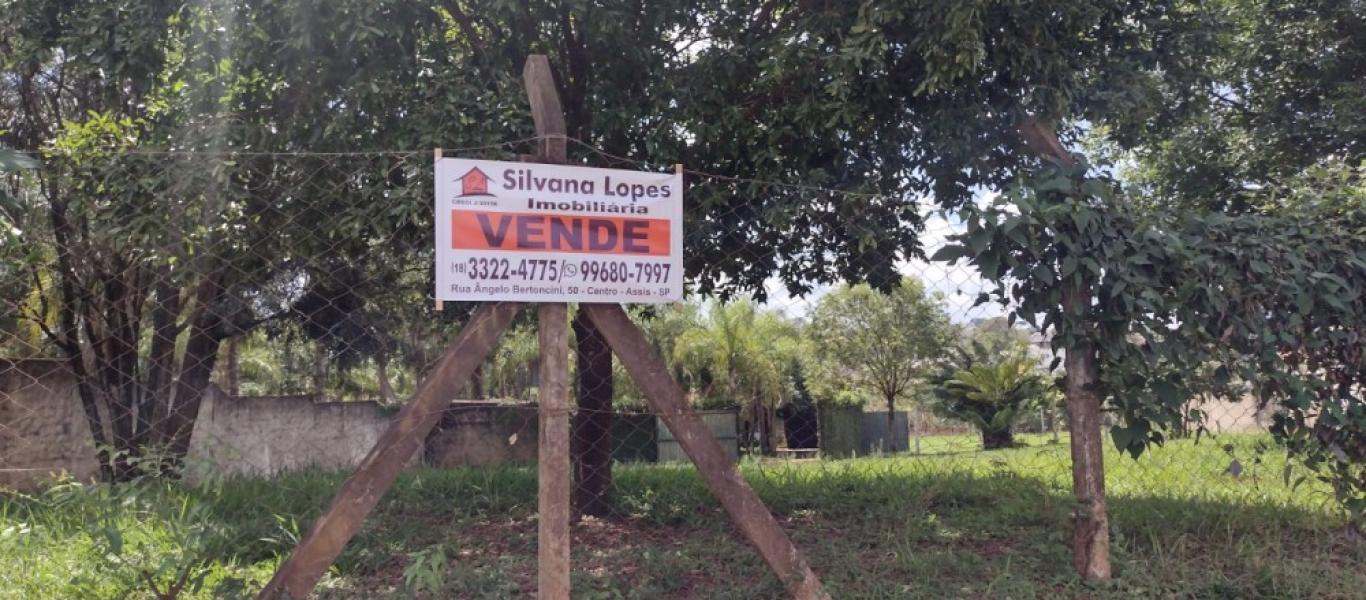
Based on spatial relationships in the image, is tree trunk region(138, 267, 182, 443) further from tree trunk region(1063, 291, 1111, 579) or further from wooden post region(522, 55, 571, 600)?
tree trunk region(1063, 291, 1111, 579)

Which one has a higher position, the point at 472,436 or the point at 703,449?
the point at 703,449

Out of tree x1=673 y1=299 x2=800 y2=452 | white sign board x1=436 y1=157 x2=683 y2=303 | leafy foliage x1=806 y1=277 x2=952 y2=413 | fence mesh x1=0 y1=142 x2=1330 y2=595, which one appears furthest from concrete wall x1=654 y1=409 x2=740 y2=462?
white sign board x1=436 y1=157 x2=683 y2=303

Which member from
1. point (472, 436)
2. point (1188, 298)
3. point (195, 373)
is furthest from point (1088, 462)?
point (472, 436)

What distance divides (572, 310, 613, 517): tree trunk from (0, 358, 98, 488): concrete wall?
4187 mm

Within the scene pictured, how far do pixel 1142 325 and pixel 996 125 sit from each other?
4.53 feet

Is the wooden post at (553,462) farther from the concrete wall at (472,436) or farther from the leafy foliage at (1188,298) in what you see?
the concrete wall at (472,436)

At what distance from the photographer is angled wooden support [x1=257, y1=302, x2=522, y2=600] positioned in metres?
3.48

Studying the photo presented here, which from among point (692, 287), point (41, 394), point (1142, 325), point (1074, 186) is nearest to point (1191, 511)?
point (1142, 325)

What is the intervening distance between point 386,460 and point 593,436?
2.69m

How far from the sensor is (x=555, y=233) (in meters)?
3.69

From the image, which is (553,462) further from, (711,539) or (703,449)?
→ (711,539)

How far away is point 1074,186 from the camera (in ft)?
14.2

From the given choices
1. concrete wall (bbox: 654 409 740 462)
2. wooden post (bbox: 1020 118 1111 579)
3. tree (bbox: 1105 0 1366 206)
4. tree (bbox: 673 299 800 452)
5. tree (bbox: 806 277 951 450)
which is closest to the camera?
wooden post (bbox: 1020 118 1111 579)

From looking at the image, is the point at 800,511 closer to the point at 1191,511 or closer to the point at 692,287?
the point at 692,287
